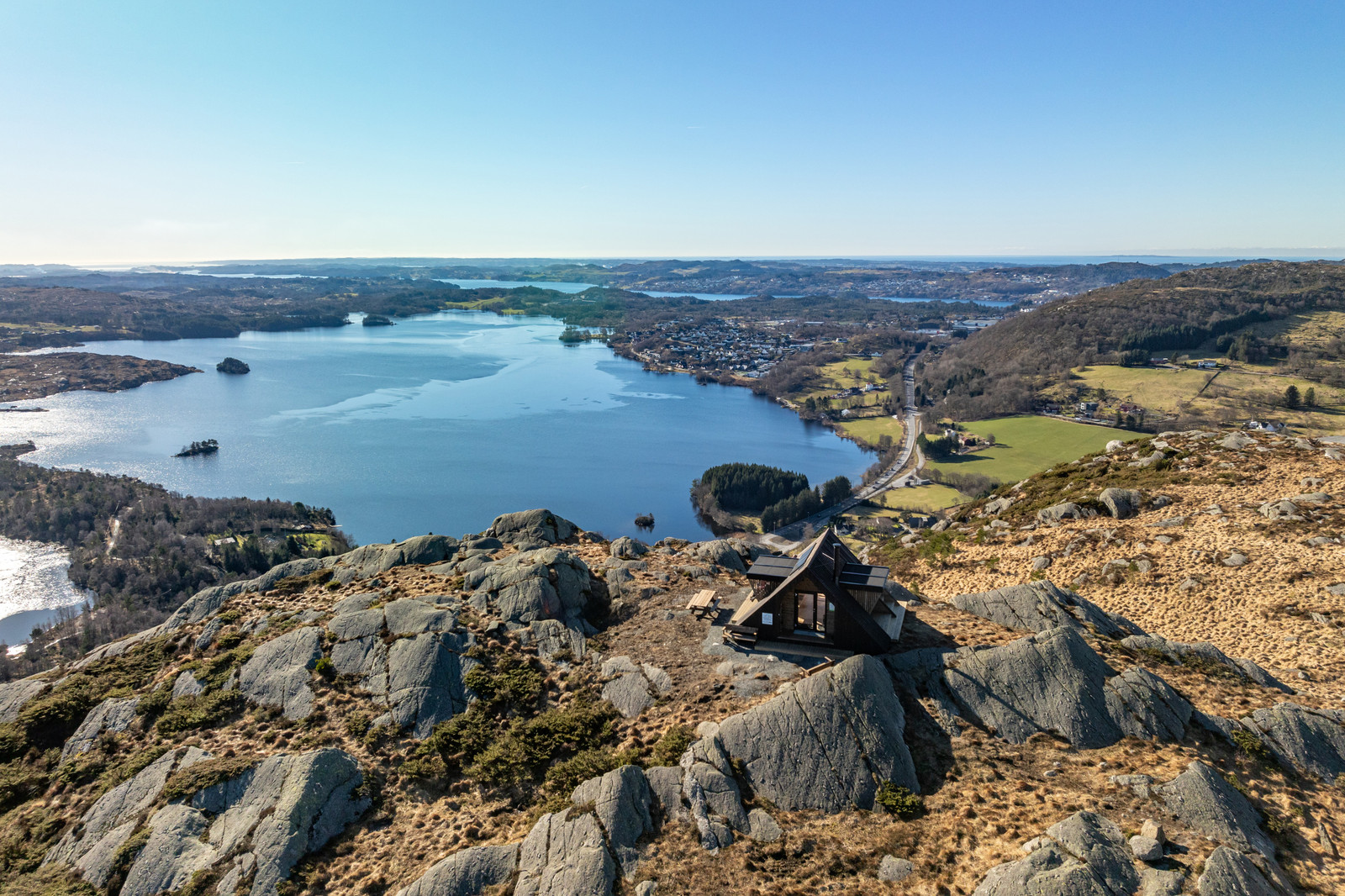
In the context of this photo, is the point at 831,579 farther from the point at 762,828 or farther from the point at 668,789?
the point at 668,789

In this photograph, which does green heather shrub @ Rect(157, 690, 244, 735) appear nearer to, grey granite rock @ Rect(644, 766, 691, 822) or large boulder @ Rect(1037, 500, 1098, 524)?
grey granite rock @ Rect(644, 766, 691, 822)

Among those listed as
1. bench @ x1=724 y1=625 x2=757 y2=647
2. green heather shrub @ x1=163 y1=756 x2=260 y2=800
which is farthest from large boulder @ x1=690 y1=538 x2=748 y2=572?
green heather shrub @ x1=163 y1=756 x2=260 y2=800

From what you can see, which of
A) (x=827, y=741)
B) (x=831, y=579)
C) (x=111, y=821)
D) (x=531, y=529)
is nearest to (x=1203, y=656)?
(x=831, y=579)

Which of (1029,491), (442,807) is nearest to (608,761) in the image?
(442,807)

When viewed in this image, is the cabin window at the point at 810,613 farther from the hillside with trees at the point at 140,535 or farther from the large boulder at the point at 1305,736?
the hillside with trees at the point at 140,535

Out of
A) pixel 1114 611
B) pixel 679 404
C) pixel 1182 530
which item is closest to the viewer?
pixel 1114 611

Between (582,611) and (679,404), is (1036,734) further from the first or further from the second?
(679,404)
